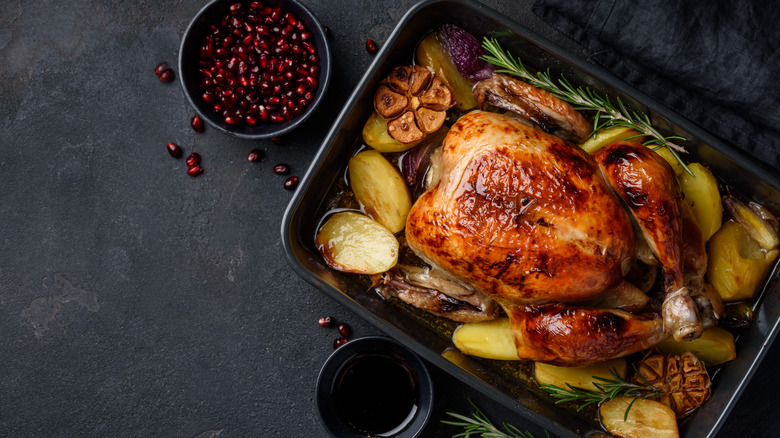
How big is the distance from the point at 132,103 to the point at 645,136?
2109 millimetres

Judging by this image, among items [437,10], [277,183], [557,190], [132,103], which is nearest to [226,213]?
[277,183]

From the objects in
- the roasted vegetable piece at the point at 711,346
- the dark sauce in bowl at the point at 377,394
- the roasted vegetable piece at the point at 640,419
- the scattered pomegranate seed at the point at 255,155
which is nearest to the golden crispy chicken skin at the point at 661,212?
the roasted vegetable piece at the point at 711,346

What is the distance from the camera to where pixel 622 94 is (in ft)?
6.77

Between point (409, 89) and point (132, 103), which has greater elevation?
point (409, 89)

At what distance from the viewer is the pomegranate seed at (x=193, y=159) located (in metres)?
2.49

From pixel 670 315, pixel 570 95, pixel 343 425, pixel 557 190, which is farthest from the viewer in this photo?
pixel 343 425

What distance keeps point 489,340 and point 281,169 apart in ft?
3.63

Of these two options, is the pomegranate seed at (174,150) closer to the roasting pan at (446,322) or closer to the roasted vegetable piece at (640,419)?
the roasting pan at (446,322)

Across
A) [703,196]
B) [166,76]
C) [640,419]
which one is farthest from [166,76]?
[640,419]

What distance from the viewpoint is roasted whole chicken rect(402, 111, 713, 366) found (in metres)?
1.83

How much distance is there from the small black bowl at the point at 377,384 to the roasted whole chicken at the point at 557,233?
0.48 m

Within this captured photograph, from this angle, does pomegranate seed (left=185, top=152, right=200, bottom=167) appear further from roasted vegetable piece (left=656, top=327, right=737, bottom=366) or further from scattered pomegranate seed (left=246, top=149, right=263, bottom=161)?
roasted vegetable piece (left=656, top=327, right=737, bottom=366)

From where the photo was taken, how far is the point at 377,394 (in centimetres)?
244

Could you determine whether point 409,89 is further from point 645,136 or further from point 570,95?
point 645,136
